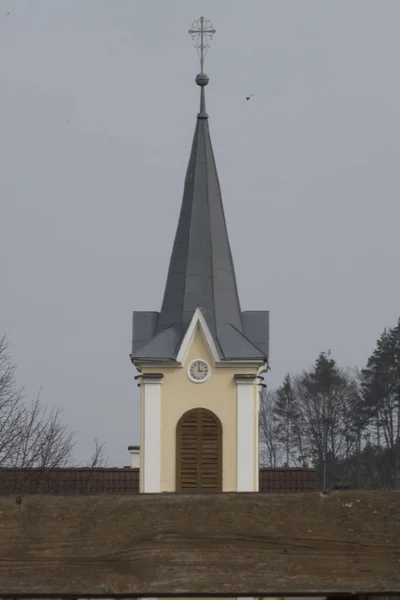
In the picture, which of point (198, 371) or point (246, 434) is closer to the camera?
point (246, 434)

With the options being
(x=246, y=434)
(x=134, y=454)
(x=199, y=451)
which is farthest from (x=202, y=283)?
(x=134, y=454)

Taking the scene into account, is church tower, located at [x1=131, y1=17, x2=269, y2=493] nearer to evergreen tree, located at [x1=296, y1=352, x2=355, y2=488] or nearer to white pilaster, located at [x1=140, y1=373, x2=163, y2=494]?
white pilaster, located at [x1=140, y1=373, x2=163, y2=494]

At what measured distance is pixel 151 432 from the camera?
26.5 meters

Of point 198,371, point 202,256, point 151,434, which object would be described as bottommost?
point 151,434

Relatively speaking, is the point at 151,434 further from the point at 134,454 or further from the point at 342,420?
the point at 342,420

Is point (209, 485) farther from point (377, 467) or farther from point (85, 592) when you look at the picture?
point (377, 467)

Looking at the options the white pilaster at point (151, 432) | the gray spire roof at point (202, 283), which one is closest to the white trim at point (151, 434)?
the white pilaster at point (151, 432)

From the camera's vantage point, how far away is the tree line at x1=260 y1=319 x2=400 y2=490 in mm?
73312

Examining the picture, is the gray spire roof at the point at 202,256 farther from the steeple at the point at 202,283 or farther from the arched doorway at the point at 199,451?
the arched doorway at the point at 199,451

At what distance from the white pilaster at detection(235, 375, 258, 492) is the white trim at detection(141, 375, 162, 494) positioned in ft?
5.23

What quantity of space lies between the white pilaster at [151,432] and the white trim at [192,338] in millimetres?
617

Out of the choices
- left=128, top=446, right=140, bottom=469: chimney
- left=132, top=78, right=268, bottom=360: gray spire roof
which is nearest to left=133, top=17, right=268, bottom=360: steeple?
left=132, top=78, right=268, bottom=360: gray spire roof

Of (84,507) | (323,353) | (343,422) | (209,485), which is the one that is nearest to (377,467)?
(343,422)

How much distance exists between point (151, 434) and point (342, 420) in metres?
51.7
